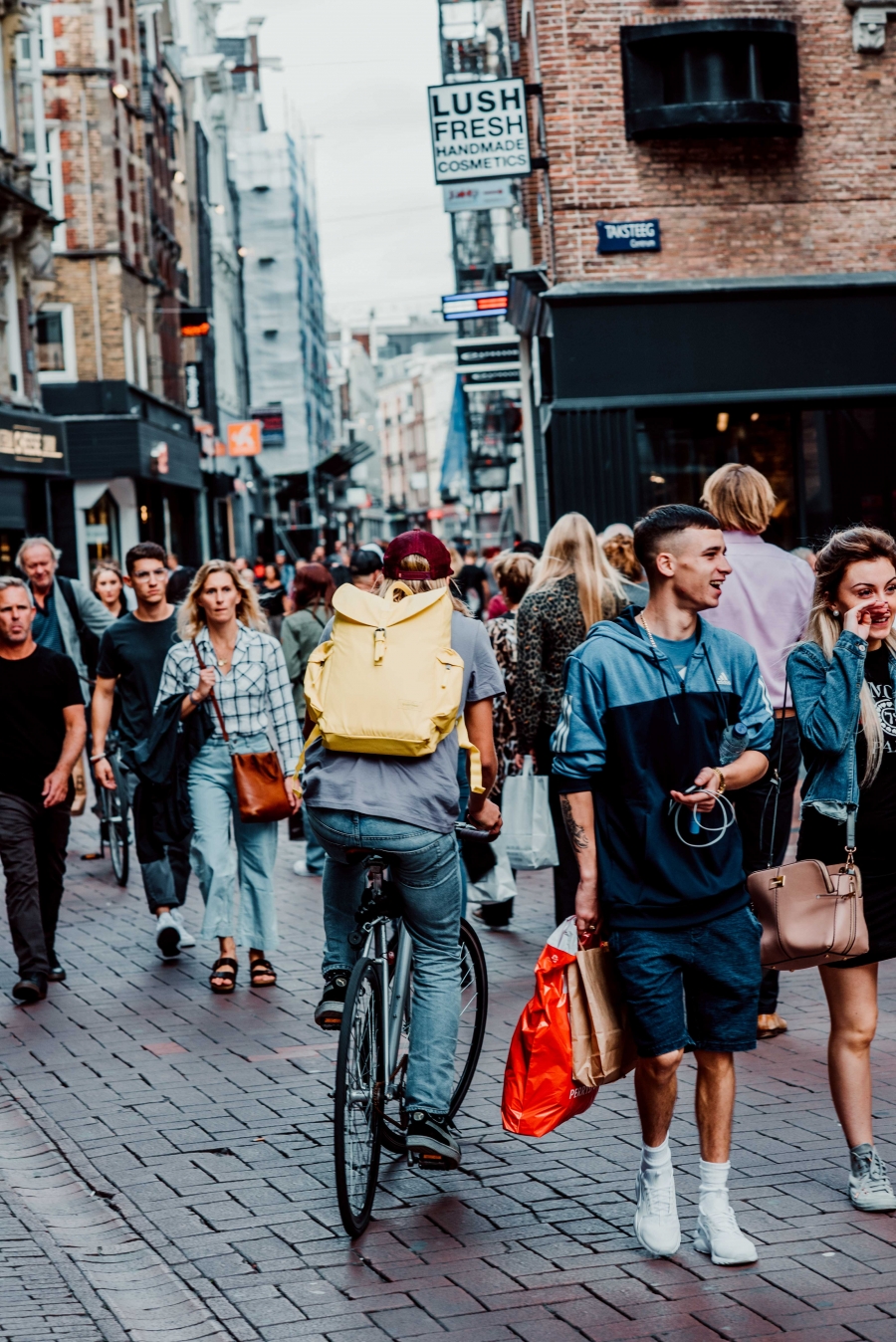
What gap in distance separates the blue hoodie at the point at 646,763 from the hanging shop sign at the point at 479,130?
13.2m

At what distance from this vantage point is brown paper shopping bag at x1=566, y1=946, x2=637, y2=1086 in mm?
4320

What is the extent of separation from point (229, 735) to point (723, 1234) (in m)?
4.15

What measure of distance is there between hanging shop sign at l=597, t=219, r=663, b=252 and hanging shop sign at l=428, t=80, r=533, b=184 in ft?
3.22

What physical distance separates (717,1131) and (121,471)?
31169 millimetres

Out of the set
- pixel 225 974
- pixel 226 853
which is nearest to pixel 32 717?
pixel 226 853

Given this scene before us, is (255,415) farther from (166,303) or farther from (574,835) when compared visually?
(574,835)

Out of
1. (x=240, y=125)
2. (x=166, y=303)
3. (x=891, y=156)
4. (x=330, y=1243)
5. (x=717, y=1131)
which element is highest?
(x=240, y=125)

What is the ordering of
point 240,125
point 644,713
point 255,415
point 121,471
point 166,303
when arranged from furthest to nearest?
point 240,125 → point 255,415 → point 166,303 → point 121,471 → point 644,713

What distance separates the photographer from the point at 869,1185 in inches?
186

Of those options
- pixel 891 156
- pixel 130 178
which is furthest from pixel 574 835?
pixel 130 178

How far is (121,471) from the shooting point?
34.3 meters

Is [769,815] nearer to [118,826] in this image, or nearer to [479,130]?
[118,826]

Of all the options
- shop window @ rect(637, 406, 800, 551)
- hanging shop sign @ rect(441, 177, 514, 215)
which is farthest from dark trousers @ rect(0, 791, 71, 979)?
hanging shop sign @ rect(441, 177, 514, 215)

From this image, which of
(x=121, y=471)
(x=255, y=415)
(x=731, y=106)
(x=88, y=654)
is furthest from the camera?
(x=255, y=415)
